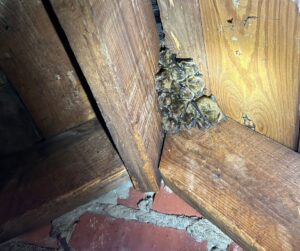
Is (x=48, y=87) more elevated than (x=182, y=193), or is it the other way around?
(x=48, y=87)

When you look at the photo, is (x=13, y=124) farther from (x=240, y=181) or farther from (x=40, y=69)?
(x=240, y=181)

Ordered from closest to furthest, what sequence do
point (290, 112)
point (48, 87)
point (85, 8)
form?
point (85, 8)
point (290, 112)
point (48, 87)

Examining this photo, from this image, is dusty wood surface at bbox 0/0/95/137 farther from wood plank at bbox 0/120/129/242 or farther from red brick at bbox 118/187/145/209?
red brick at bbox 118/187/145/209

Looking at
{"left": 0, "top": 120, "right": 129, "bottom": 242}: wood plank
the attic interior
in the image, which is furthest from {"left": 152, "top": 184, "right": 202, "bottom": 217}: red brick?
{"left": 0, "top": 120, "right": 129, "bottom": 242}: wood plank

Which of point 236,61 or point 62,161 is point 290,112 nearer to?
point 236,61

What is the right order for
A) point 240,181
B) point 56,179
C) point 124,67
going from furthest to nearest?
1. point 56,179
2. point 240,181
3. point 124,67

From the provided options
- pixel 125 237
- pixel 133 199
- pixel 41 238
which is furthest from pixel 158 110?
pixel 41 238

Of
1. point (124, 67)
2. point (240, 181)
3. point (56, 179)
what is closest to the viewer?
point (124, 67)

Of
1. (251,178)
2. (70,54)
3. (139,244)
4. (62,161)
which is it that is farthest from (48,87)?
(251,178)
